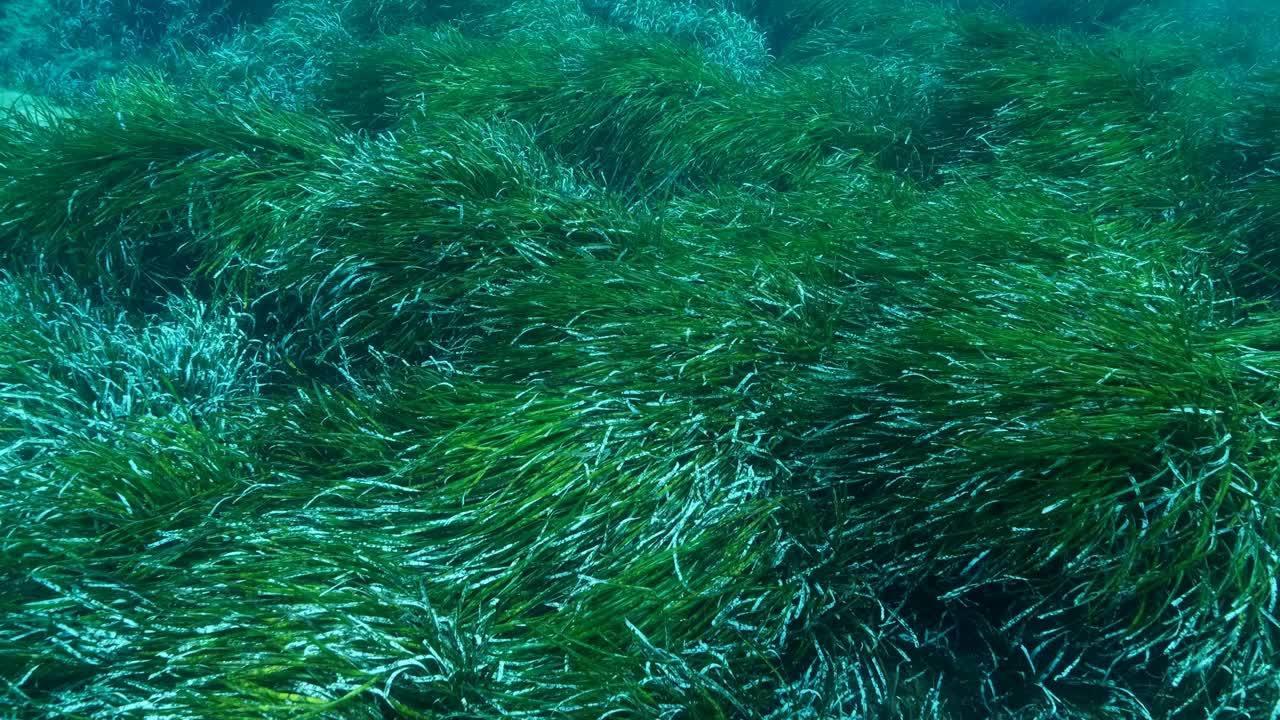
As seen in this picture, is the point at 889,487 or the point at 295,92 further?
the point at 295,92

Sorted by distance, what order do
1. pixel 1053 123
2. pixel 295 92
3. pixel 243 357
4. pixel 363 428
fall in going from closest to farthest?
1. pixel 363 428
2. pixel 243 357
3. pixel 1053 123
4. pixel 295 92

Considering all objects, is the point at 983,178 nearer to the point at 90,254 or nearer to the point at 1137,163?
the point at 1137,163

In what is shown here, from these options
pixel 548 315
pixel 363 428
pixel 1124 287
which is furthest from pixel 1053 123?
pixel 363 428

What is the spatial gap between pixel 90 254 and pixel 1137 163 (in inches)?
163

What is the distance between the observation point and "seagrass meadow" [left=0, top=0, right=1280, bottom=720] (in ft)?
5.12

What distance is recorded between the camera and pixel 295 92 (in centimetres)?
437

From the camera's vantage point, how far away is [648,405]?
6.56 feet

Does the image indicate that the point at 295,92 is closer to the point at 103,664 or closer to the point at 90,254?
the point at 90,254

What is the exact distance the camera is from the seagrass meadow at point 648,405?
1561mm

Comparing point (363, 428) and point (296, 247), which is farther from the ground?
point (296, 247)

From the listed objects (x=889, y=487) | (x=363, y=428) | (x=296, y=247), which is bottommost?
→ (x=889, y=487)

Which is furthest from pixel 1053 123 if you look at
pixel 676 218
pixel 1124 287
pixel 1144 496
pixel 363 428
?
pixel 363 428

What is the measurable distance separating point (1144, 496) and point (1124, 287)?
0.83m

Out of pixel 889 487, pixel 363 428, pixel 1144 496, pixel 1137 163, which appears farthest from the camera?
pixel 1137 163
